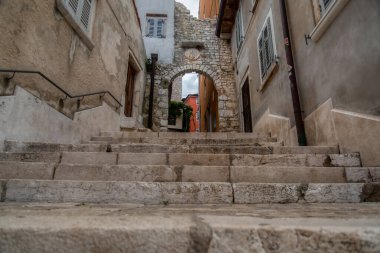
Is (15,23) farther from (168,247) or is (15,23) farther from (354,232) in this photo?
(354,232)

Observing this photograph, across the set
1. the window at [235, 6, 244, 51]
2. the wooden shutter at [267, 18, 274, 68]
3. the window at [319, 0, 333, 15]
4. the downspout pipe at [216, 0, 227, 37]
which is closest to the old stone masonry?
the downspout pipe at [216, 0, 227, 37]

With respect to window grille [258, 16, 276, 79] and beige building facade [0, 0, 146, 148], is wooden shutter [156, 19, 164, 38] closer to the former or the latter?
beige building facade [0, 0, 146, 148]

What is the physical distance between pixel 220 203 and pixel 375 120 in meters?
1.96

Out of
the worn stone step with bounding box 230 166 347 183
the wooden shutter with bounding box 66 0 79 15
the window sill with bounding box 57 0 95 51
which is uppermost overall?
the wooden shutter with bounding box 66 0 79 15

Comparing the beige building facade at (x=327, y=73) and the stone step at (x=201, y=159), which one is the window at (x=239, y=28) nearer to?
the beige building facade at (x=327, y=73)

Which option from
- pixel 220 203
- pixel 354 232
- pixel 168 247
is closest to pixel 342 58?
pixel 220 203

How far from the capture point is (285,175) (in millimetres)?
2295

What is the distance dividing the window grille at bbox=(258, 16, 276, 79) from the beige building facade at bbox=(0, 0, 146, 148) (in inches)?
161

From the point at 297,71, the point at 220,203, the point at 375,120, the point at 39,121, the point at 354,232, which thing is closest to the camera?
the point at 354,232

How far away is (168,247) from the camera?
Answer: 88 centimetres

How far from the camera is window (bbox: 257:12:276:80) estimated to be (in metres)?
5.43

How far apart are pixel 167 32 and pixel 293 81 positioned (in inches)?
339

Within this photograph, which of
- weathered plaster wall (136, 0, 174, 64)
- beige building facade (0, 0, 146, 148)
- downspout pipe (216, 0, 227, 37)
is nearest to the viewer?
beige building facade (0, 0, 146, 148)

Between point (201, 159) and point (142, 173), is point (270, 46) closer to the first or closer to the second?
point (201, 159)
